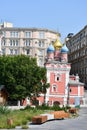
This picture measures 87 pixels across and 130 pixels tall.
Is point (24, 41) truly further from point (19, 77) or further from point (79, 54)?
point (19, 77)

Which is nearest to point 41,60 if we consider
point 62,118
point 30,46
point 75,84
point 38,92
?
point 30,46

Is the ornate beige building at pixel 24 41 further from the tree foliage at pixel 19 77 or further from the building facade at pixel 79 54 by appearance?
the tree foliage at pixel 19 77

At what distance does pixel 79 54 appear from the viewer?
12431 centimetres

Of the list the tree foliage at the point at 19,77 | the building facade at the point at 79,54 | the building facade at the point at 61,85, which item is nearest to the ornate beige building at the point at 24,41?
the building facade at the point at 79,54

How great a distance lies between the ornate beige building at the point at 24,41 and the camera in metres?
127

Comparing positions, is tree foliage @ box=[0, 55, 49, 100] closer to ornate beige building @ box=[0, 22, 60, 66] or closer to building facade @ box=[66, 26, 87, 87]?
building facade @ box=[66, 26, 87, 87]

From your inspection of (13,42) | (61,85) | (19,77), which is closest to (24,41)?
(13,42)

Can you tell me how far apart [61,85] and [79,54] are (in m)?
37.3

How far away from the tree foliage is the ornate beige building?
48822 mm

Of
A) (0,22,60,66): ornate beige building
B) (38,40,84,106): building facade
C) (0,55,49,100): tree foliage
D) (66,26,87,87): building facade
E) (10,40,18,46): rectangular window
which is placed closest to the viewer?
(0,55,49,100): tree foliage

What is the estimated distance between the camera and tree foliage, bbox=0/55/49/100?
75812mm

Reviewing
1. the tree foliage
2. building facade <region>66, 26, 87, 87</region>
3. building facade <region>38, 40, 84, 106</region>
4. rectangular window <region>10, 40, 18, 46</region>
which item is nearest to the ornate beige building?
rectangular window <region>10, 40, 18, 46</region>

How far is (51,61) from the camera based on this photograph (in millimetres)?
87688

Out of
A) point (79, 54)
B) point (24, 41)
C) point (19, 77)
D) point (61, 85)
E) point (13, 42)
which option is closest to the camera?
point (19, 77)
